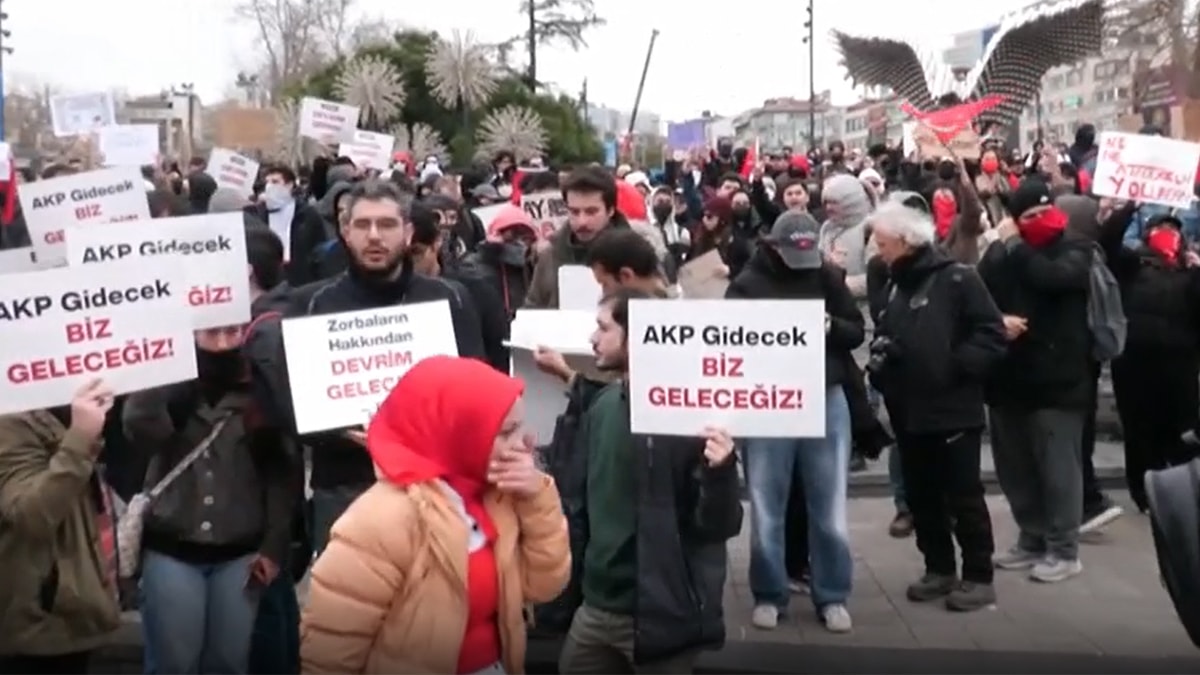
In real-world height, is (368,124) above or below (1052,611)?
above

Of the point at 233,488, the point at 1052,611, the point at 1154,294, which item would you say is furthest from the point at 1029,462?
the point at 233,488

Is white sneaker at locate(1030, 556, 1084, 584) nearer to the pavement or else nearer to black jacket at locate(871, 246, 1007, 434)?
the pavement

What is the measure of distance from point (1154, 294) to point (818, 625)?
9.10ft

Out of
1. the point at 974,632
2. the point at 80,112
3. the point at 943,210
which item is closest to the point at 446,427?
the point at 974,632

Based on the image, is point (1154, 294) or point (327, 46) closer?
point (1154, 294)

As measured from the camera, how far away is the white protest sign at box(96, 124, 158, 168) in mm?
14898

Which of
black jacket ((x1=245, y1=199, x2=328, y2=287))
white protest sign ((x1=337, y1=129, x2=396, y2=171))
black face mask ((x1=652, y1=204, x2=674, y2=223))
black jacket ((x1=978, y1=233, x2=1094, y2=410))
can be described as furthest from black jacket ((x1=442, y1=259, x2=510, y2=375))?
white protest sign ((x1=337, y1=129, x2=396, y2=171))

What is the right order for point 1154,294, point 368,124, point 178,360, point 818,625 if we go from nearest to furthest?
point 178,360
point 818,625
point 1154,294
point 368,124

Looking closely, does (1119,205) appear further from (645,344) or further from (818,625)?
(645,344)

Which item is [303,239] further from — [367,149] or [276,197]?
[367,149]

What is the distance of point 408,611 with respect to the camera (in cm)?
344

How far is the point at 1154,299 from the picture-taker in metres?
8.25

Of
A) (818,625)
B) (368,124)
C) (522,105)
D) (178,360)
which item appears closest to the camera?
(178,360)

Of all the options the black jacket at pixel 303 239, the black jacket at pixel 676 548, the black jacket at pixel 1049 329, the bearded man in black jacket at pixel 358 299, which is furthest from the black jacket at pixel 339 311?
the black jacket at pixel 303 239
